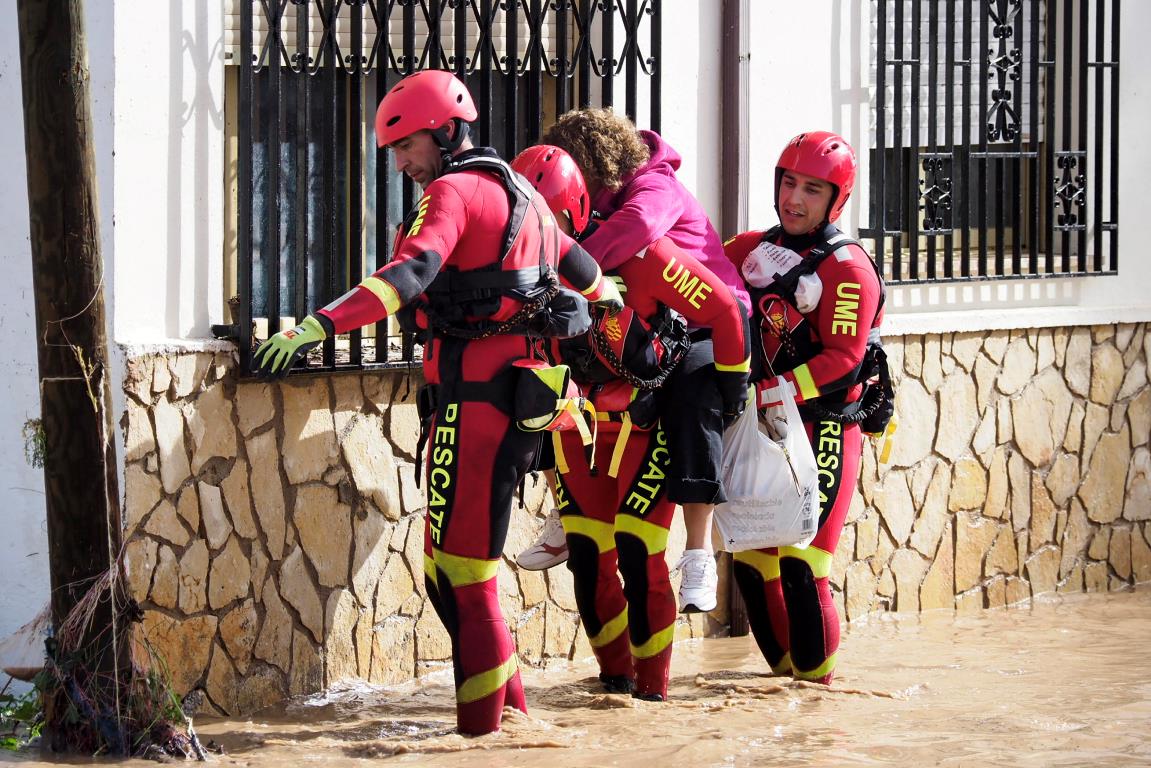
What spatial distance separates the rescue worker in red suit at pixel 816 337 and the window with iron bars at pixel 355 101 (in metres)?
1.14

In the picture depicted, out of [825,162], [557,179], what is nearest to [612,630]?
[557,179]

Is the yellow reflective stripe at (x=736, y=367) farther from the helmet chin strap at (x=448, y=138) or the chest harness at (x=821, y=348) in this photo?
the helmet chin strap at (x=448, y=138)

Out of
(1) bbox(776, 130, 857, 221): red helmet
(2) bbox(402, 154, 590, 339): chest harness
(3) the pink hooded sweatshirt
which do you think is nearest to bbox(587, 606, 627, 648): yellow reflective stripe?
(3) the pink hooded sweatshirt

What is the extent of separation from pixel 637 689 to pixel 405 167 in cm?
212

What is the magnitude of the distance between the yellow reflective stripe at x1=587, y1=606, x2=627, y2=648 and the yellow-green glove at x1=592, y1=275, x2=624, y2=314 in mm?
1203

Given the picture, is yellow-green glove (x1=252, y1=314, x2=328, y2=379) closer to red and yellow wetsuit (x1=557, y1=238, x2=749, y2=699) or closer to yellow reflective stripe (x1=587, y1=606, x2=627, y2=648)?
red and yellow wetsuit (x1=557, y1=238, x2=749, y2=699)

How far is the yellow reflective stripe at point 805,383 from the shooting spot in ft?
18.2

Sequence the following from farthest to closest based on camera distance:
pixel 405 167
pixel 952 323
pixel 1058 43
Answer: pixel 1058 43 < pixel 952 323 < pixel 405 167

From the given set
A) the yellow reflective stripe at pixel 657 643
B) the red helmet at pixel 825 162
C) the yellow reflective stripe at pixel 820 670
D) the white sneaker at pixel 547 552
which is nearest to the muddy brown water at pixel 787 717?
the yellow reflective stripe at pixel 820 670

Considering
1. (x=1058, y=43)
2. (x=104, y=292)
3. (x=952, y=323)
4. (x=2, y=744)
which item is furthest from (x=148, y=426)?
(x=1058, y=43)

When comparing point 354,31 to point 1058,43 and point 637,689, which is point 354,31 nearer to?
point 637,689

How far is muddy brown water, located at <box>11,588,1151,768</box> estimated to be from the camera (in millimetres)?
4902

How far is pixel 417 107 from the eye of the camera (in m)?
4.79

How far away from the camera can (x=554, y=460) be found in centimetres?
569
